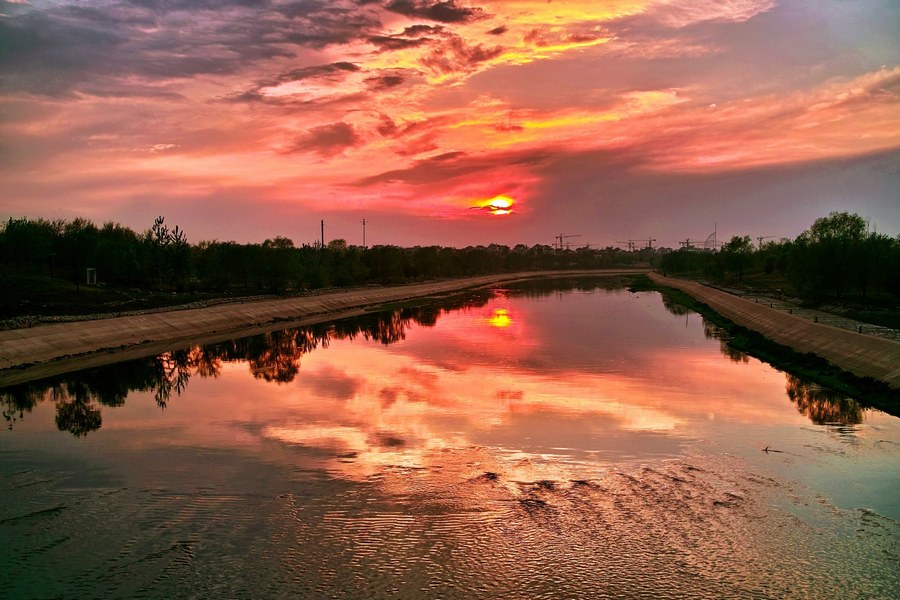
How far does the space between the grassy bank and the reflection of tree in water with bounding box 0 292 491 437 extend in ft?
73.1

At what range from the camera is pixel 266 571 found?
957cm

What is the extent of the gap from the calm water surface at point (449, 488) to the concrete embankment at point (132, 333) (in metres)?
4.89

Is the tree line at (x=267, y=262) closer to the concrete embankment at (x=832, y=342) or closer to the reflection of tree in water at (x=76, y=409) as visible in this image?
the concrete embankment at (x=832, y=342)

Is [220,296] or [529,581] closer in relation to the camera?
[529,581]

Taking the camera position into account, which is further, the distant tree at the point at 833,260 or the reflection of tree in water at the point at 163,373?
the distant tree at the point at 833,260

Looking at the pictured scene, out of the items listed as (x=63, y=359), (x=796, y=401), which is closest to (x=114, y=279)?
(x=63, y=359)

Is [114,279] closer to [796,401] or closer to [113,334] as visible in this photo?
[113,334]

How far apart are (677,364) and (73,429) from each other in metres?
25.9

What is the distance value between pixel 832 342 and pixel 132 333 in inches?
1564

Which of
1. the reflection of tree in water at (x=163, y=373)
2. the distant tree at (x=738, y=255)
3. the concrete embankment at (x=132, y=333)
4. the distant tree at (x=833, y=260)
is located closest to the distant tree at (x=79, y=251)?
the concrete embankment at (x=132, y=333)

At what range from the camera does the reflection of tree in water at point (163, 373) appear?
22594 millimetres

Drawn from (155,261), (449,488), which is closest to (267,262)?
(155,261)

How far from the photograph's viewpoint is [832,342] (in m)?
30.2

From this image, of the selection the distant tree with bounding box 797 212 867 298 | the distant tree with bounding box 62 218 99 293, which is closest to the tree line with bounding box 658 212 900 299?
the distant tree with bounding box 797 212 867 298
